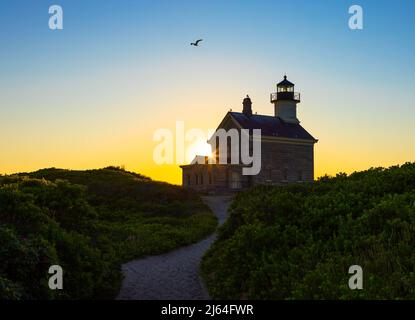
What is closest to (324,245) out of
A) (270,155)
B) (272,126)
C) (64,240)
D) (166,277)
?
(64,240)

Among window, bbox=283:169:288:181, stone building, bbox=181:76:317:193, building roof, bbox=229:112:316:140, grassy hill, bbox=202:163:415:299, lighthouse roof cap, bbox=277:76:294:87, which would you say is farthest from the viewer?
lighthouse roof cap, bbox=277:76:294:87

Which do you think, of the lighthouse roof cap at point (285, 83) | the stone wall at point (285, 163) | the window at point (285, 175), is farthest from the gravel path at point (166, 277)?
the lighthouse roof cap at point (285, 83)

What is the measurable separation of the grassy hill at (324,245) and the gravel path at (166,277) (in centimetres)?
69

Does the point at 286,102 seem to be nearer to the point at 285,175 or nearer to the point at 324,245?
the point at 285,175

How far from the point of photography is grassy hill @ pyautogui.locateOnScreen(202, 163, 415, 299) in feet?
39.1

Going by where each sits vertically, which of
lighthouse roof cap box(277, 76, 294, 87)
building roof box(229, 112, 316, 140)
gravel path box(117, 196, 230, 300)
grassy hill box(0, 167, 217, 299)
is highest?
lighthouse roof cap box(277, 76, 294, 87)

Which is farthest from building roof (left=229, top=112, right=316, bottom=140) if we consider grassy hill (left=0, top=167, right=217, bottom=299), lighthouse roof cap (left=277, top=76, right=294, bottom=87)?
grassy hill (left=0, top=167, right=217, bottom=299)

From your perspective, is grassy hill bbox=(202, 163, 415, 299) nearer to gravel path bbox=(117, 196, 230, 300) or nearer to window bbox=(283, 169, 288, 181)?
gravel path bbox=(117, 196, 230, 300)

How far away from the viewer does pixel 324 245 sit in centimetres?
1432

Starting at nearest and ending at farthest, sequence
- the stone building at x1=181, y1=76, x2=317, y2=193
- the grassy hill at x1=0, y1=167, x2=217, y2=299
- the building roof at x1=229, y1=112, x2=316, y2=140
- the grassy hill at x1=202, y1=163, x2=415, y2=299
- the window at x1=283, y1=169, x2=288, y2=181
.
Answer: the grassy hill at x1=202, y1=163, x2=415, y2=299
the grassy hill at x1=0, y1=167, x2=217, y2=299
the stone building at x1=181, y1=76, x2=317, y2=193
the building roof at x1=229, y1=112, x2=316, y2=140
the window at x1=283, y1=169, x2=288, y2=181

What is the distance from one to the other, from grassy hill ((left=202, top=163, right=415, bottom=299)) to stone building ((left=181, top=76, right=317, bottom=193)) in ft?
125

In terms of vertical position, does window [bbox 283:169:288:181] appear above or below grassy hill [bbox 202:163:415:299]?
above
